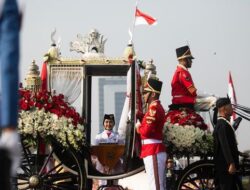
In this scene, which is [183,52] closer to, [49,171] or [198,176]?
[198,176]

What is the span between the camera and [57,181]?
8539 mm

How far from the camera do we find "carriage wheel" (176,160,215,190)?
325 inches

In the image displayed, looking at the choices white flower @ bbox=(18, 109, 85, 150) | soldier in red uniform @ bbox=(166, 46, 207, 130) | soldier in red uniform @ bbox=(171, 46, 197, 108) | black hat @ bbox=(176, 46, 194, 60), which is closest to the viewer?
white flower @ bbox=(18, 109, 85, 150)

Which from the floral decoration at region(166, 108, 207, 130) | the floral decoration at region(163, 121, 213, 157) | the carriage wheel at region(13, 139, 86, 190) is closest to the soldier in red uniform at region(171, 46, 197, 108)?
the floral decoration at region(166, 108, 207, 130)

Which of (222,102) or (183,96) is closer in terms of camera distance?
(222,102)

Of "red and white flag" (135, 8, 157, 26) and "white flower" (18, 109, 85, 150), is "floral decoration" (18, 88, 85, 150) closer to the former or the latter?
"white flower" (18, 109, 85, 150)

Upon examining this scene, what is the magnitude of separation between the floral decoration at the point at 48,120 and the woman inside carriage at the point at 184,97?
4.08 ft

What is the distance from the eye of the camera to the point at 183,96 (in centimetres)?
869

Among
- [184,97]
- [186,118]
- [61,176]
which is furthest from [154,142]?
[61,176]

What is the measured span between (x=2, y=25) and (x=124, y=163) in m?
5.99

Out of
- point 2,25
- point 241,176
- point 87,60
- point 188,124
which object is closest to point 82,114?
point 87,60

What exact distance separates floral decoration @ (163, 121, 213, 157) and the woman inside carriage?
4.3 inches

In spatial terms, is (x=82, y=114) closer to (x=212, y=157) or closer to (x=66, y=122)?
(x=66, y=122)

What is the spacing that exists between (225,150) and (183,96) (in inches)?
49.7
